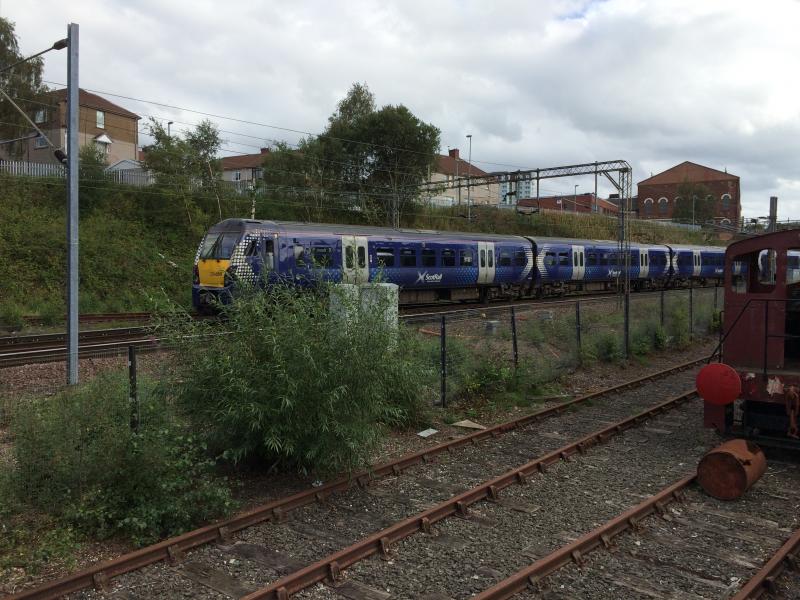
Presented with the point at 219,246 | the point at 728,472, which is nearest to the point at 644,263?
the point at 219,246

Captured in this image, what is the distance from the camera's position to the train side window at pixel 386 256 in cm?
1967

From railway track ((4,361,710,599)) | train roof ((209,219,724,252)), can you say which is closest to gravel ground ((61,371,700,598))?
railway track ((4,361,710,599))

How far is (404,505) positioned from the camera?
637 cm

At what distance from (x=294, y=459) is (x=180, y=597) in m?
2.35

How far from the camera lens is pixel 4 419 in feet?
25.6

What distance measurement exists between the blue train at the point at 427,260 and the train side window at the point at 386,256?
32mm

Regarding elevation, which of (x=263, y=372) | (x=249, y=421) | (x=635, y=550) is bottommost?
(x=635, y=550)

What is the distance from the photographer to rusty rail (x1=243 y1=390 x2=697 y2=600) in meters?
4.54

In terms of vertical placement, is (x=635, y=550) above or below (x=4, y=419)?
below

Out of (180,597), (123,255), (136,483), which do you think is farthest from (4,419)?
(123,255)

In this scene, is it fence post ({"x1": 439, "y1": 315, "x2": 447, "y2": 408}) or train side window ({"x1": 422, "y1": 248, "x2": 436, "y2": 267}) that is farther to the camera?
train side window ({"x1": 422, "y1": 248, "x2": 436, "y2": 267})

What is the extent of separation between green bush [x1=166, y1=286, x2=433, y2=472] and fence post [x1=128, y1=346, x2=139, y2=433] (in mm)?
454

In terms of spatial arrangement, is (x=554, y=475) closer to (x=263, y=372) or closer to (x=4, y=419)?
(x=263, y=372)

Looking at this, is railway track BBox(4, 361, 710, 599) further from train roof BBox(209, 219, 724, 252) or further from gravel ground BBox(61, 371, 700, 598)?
train roof BBox(209, 219, 724, 252)
